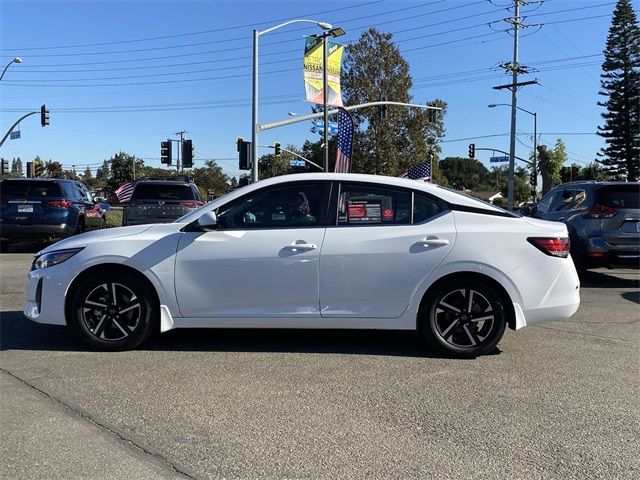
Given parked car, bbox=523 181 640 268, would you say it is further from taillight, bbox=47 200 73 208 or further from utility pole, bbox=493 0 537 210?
utility pole, bbox=493 0 537 210

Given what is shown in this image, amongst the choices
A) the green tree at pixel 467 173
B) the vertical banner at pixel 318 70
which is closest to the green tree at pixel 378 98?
the vertical banner at pixel 318 70

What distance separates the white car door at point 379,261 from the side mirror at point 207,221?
994 millimetres

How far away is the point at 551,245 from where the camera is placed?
514 cm

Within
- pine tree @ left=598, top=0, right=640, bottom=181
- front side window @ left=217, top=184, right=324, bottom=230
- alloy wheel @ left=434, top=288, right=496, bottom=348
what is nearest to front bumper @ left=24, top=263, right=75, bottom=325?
front side window @ left=217, top=184, right=324, bottom=230

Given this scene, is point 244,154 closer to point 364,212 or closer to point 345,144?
point 345,144

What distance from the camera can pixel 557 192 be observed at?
11125 millimetres

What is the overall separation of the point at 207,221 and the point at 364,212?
1406 mm

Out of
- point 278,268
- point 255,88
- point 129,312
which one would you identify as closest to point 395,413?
point 278,268

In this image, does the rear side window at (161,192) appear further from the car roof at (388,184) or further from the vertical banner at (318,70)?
the vertical banner at (318,70)

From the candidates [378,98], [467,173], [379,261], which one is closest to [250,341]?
[379,261]

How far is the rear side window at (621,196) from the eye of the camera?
945 centimetres

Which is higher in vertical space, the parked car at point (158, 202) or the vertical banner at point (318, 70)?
the vertical banner at point (318, 70)

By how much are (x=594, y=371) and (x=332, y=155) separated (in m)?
52.7

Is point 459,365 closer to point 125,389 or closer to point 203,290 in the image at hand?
point 203,290
